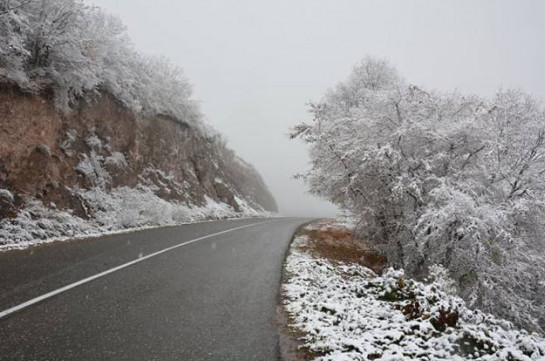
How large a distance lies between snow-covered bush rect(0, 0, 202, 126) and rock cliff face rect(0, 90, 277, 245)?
2.02ft

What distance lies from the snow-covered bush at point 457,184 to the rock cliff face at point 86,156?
31.5ft

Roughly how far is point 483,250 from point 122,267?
972cm

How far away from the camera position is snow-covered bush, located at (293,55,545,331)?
37.6 ft

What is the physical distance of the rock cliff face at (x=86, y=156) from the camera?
12.8m

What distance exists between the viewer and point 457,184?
1200 cm

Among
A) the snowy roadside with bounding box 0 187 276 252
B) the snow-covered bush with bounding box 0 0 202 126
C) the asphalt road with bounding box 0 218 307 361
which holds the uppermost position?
the snow-covered bush with bounding box 0 0 202 126

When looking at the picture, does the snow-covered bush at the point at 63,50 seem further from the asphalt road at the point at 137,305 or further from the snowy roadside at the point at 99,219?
the asphalt road at the point at 137,305

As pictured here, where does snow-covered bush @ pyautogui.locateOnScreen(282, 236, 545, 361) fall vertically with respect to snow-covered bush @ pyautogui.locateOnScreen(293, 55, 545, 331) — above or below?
below

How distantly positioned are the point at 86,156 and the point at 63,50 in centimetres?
454

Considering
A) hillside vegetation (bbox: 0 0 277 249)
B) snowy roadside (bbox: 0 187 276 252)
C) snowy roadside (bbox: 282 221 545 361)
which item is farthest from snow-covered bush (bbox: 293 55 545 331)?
hillside vegetation (bbox: 0 0 277 249)

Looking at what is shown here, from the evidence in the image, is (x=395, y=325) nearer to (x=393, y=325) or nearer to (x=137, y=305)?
(x=393, y=325)

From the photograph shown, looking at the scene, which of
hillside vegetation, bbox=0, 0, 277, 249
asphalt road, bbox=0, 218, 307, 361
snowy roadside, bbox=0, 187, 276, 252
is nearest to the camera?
asphalt road, bbox=0, 218, 307, 361

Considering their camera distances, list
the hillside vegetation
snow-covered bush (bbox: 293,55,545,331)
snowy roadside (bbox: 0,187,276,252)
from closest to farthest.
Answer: snowy roadside (bbox: 0,187,276,252) < snow-covered bush (bbox: 293,55,545,331) < the hillside vegetation

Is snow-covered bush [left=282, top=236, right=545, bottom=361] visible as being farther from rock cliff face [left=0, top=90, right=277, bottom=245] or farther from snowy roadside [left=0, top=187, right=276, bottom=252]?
rock cliff face [left=0, top=90, right=277, bottom=245]
